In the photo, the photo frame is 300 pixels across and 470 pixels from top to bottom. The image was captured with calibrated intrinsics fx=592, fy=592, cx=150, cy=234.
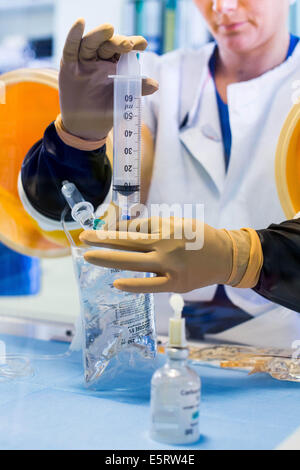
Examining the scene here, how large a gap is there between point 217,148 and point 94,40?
47 cm

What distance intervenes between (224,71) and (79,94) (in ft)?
1.47

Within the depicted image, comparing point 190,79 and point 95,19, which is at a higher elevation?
point 95,19

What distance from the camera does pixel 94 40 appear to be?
42.1 inches

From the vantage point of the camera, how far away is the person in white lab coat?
→ 1342 mm

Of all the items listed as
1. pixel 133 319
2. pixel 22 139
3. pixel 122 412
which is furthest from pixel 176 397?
pixel 22 139

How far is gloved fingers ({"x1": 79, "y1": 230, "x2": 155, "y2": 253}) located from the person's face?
2.18 ft

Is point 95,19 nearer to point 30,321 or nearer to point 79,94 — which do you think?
point 79,94

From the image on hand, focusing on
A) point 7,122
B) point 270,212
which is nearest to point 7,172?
point 7,122

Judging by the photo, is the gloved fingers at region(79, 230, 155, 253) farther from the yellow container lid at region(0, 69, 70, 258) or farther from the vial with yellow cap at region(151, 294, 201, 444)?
the yellow container lid at region(0, 69, 70, 258)

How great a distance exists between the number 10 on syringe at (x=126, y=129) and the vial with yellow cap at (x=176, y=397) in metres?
0.35

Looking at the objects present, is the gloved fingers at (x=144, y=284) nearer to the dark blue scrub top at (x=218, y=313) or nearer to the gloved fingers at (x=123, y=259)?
the gloved fingers at (x=123, y=259)

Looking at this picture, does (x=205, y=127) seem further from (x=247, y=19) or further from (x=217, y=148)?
(x=247, y=19)

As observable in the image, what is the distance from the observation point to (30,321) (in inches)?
58.6

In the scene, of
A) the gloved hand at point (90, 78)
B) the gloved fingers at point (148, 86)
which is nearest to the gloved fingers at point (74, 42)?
the gloved hand at point (90, 78)
